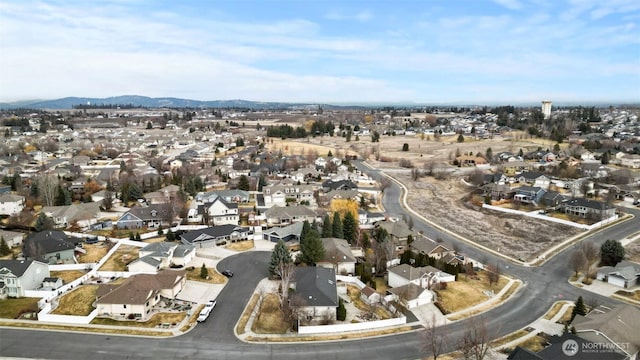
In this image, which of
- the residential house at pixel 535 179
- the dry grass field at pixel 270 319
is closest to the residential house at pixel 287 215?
the dry grass field at pixel 270 319

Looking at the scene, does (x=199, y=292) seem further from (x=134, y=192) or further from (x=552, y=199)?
(x=552, y=199)

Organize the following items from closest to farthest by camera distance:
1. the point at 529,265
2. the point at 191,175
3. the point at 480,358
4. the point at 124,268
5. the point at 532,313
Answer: the point at 480,358 → the point at 532,313 → the point at 124,268 → the point at 529,265 → the point at 191,175

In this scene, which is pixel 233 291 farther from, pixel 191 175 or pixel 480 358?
pixel 191 175

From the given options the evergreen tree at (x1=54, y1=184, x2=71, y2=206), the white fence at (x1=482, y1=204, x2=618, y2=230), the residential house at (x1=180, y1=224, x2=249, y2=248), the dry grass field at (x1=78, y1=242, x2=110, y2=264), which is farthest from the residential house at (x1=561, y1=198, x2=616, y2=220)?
the evergreen tree at (x1=54, y1=184, x2=71, y2=206)

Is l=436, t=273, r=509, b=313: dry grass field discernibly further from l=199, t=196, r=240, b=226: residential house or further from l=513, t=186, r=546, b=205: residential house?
l=513, t=186, r=546, b=205: residential house

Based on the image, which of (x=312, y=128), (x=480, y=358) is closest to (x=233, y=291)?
(x=480, y=358)

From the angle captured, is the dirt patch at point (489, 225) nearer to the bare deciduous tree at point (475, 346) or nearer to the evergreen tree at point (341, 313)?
the bare deciduous tree at point (475, 346)
